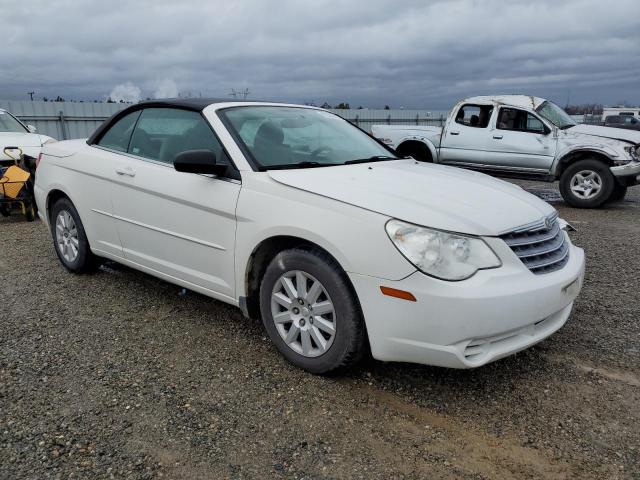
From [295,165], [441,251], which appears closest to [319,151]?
[295,165]

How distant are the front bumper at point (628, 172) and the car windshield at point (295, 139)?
20.6 ft

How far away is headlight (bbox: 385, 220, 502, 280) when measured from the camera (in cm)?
254

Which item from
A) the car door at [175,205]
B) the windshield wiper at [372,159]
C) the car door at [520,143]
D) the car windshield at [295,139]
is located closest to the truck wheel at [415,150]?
the car door at [520,143]

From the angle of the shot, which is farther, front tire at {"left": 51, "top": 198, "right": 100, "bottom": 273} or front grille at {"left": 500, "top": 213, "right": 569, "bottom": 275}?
front tire at {"left": 51, "top": 198, "right": 100, "bottom": 273}

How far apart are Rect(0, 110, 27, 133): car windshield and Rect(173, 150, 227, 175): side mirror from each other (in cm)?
790

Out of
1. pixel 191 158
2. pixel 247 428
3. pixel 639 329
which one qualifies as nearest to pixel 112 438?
pixel 247 428

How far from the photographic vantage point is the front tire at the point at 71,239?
15.1ft

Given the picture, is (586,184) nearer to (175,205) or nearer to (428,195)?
(428,195)

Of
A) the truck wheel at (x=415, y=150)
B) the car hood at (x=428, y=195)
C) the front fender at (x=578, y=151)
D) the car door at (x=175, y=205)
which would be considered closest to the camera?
the car hood at (x=428, y=195)

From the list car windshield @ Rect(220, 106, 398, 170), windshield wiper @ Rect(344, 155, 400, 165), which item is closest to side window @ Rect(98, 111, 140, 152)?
car windshield @ Rect(220, 106, 398, 170)

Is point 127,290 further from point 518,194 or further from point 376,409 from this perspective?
point 518,194

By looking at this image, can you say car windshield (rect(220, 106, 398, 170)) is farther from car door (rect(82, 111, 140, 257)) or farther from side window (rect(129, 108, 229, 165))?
car door (rect(82, 111, 140, 257))

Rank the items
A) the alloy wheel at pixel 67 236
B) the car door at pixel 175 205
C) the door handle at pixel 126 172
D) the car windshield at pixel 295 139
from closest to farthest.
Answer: the car door at pixel 175 205, the car windshield at pixel 295 139, the door handle at pixel 126 172, the alloy wheel at pixel 67 236

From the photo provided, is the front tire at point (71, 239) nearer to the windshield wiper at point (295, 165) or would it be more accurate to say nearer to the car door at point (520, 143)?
the windshield wiper at point (295, 165)
